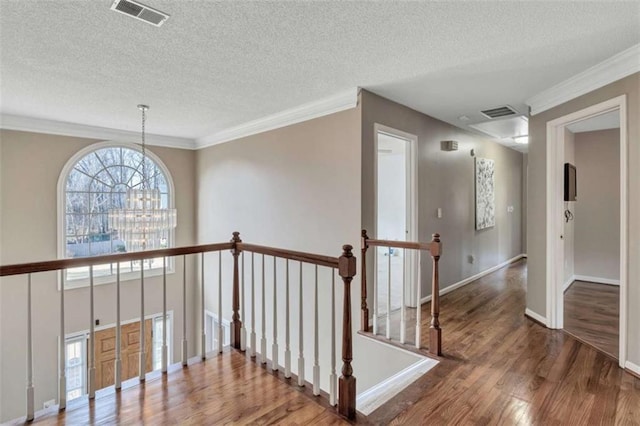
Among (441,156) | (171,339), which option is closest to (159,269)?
(171,339)

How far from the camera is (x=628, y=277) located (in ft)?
8.36

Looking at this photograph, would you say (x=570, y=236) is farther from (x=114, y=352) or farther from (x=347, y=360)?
(x=114, y=352)

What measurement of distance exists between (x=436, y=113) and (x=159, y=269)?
517 centimetres

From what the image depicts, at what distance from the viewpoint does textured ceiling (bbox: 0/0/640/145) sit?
196 cm

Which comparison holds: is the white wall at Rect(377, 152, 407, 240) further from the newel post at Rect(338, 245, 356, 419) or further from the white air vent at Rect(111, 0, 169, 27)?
the white air vent at Rect(111, 0, 169, 27)

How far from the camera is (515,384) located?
2.35 metres

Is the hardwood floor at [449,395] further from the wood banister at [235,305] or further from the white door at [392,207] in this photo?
the white door at [392,207]

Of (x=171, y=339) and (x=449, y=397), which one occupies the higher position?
(x=449, y=397)

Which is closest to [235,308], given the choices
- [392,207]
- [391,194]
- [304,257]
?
[304,257]

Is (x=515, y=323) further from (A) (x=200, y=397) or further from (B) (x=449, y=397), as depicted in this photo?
(A) (x=200, y=397)

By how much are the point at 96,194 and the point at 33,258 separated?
3.92ft

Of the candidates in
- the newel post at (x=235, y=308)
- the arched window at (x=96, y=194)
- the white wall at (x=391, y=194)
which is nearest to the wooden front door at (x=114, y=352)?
the arched window at (x=96, y=194)

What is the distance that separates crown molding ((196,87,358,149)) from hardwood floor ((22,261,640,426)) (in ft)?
8.50

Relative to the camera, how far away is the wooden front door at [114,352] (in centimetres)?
512
